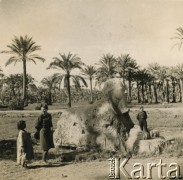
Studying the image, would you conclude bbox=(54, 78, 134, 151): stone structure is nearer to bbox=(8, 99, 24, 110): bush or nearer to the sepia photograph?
the sepia photograph

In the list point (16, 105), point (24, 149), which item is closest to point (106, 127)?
point (24, 149)

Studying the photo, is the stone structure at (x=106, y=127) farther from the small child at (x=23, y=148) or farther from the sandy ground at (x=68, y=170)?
the small child at (x=23, y=148)

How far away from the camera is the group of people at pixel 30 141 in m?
8.79

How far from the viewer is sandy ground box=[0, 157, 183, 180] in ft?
26.1

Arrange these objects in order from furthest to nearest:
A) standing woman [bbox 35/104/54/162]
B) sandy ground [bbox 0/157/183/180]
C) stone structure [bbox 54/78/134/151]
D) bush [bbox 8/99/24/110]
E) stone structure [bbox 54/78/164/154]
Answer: bush [bbox 8/99/24/110]
stone structure [bbox 54/78/134/151]
stone structure [bbox 54/78/164/154]
standing woman [bbox 35/104/54/162]
sandy ground [bbox 0/157/183/180]

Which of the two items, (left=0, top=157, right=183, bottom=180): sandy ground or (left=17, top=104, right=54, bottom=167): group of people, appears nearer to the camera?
(left=0, top=157, right=183, bottom=180): sandy ground

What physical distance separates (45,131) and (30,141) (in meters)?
0.43

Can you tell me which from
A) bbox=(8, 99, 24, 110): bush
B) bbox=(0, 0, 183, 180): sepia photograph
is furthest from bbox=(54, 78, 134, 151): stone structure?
bbox=(8, 99, 24, 110): bush

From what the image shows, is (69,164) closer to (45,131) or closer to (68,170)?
(68,170)

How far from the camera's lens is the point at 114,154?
9.86 m

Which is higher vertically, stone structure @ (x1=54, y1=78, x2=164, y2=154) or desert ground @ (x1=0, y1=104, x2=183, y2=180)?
stone structure @ (x1=54, y1=78, x2=164, y2=154)

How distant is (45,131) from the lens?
916 cm

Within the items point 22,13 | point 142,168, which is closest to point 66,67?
point 22,13

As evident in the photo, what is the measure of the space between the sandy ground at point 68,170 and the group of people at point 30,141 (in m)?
0.21
